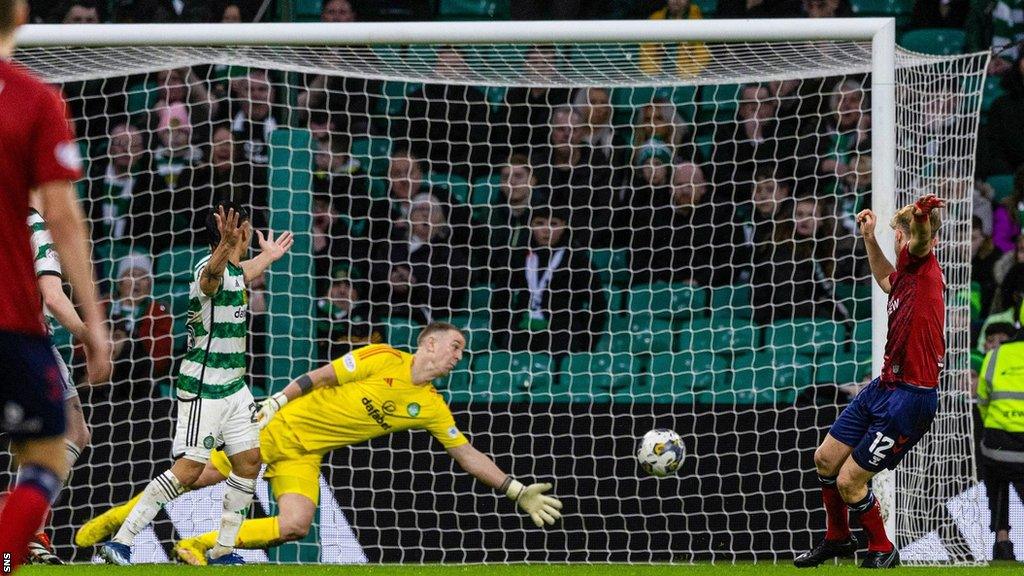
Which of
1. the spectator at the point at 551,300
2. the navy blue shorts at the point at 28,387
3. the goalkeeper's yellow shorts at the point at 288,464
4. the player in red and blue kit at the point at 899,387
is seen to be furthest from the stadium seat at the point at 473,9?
the navy blue shorts at the point at 28,387

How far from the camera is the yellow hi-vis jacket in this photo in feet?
28.8

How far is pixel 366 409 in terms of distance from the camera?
780cm

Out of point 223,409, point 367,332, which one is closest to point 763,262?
point 367,332

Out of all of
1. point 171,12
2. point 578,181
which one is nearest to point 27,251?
point 578,181

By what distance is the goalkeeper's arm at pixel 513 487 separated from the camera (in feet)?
24.1

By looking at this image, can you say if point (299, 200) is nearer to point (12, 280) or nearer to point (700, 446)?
point (700, 446)

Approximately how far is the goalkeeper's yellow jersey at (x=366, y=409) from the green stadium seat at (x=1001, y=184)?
5202 millimetres

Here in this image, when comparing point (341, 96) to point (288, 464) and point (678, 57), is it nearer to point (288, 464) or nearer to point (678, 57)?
point (678, 57)

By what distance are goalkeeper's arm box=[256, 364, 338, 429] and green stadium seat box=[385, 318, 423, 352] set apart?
1.64 m

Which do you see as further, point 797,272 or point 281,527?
point 797,272

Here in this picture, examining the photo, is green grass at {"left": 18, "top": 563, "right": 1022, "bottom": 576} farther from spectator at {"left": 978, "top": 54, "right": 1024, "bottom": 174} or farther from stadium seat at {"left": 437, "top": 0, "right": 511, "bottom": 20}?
stadium seat at {"left": 437, "top": 0, "right": 511, "bottom": 20}

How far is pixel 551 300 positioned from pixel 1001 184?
381 centimetres

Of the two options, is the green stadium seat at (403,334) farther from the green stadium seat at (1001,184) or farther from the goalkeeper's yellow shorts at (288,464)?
the green stadium seat at (1001,184)

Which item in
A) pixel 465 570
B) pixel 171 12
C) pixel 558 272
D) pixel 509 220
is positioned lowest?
pixel 465 570
